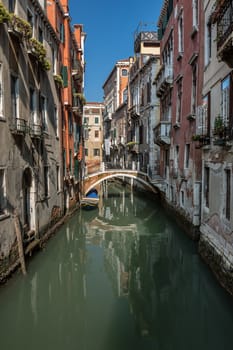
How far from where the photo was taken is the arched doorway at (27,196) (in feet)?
28.3

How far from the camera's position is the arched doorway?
8.62 m

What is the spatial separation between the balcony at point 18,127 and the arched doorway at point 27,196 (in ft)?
4.28

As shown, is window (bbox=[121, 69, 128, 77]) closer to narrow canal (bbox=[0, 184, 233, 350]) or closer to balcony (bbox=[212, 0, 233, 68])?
narrow canal (bbox=[0, 184, 233, 350])

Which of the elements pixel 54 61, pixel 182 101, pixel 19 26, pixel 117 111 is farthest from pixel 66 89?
pixel 117 111

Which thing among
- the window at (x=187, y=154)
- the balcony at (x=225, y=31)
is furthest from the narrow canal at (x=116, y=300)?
the balcony at (x=225, y=31)

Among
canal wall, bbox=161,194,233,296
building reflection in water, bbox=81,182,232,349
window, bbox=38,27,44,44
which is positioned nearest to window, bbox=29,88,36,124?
window, bbox=38,27,44,44

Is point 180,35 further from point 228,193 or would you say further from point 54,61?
point 228,193

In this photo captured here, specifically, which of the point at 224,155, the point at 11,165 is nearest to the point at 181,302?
the point at 224,155

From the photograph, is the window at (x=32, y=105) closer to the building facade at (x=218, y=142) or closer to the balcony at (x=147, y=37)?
the building facade at (x=218, y=142)

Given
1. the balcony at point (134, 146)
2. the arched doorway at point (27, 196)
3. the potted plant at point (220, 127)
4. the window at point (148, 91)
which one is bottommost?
the arched doorway at point (27, 196)

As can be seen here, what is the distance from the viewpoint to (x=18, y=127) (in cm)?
752

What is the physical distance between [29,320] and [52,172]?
636 centimetres

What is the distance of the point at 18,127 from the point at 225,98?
507 cm

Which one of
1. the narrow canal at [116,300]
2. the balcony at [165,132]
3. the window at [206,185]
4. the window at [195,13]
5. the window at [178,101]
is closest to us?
the narrow canal at [116,300]
